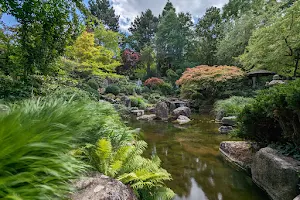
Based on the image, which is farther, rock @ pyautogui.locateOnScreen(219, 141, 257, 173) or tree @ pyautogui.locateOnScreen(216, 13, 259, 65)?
tree @ pyautogui.locateOnScreen(216, 13, 259, 65)

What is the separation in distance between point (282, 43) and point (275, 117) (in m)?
7.07

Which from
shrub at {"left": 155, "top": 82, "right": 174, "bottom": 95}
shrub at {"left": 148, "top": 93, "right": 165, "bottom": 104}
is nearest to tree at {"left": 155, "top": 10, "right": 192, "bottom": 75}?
shrub at {"left": 155, "top": 82, "right": 174, "bottom": 95}

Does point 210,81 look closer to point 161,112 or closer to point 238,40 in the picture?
point 161,112

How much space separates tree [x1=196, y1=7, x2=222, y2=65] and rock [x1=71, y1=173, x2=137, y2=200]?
63.2 feet

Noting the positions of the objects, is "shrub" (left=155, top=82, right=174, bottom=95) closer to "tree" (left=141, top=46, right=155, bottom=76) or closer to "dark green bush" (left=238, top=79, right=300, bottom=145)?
"tree" (left=141, top=46, right=155, bottom=76)

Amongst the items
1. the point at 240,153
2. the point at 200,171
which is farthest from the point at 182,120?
the point at 200,171

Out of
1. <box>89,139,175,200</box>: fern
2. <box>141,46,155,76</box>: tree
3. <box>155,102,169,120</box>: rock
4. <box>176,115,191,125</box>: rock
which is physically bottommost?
<box>176,115,191,125</box>: rock

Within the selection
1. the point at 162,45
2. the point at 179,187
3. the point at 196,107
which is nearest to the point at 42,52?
the point at 179,187

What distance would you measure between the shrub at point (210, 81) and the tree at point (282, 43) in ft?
6.85

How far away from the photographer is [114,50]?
37.5ft

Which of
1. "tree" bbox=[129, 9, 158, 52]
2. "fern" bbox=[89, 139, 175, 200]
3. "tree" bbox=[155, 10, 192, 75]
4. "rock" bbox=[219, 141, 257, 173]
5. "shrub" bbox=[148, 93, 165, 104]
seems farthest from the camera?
"tree" bbox=[129, 9, 158, 52]

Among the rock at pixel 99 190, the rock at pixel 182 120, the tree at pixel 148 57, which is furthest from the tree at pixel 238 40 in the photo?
the rock at pixel 99 190

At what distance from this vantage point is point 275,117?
10.6 ft

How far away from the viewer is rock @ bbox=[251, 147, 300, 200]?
2422mm
